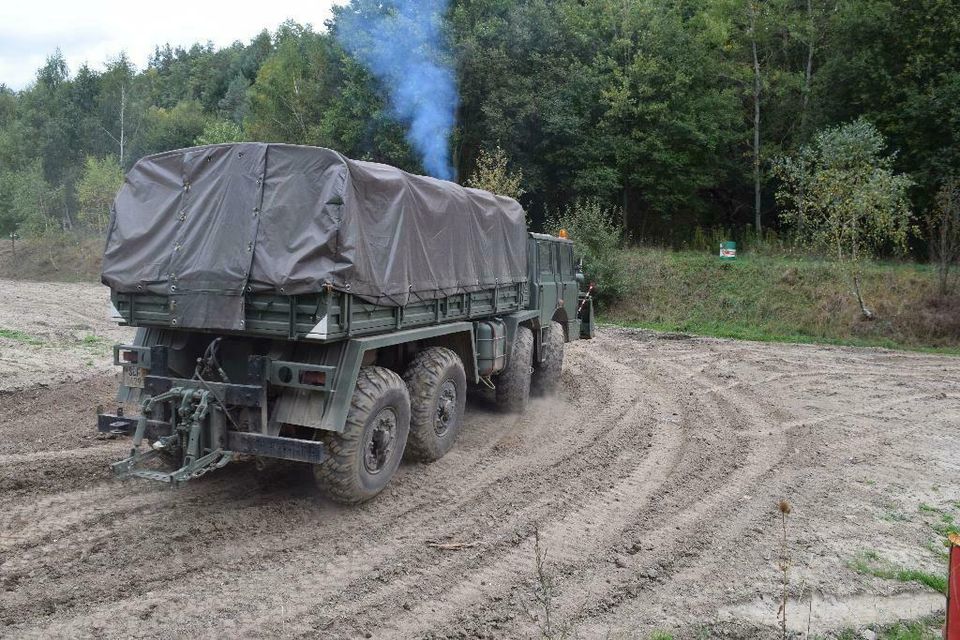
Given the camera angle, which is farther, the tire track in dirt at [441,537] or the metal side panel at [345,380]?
the metal side panel at [345,380]

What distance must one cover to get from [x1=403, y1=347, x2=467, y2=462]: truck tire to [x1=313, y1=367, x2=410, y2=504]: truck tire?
451 mm

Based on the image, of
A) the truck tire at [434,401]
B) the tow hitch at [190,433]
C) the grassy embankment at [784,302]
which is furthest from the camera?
the grassy embankment at [784,302]

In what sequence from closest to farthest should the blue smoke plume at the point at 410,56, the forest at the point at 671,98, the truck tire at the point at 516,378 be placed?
the truck tire at the point at 516,378, the blue smoke plume at the point at 410,56, the forest at the point at 671,98

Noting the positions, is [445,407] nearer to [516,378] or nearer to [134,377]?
[516,378]

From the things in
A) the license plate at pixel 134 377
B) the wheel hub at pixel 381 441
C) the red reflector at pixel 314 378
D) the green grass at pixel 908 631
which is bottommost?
the green grass at pixel 908 631

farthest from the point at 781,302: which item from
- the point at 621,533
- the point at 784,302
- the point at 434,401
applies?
the point at 621,533

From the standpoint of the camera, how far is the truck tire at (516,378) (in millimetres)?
9328

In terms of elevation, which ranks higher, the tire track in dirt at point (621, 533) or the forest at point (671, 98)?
the forest at point (671, 98)

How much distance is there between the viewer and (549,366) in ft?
35.1

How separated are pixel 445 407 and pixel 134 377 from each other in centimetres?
292

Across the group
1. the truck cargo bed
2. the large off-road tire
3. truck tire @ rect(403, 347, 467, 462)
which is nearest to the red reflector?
the truck cargo bed

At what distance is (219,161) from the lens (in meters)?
5.86

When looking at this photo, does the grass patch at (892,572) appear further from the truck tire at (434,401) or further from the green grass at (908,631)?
the truck tire at (434,401)

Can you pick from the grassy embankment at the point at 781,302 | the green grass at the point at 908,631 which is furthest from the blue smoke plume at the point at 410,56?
the green grass at the point at 908,631
